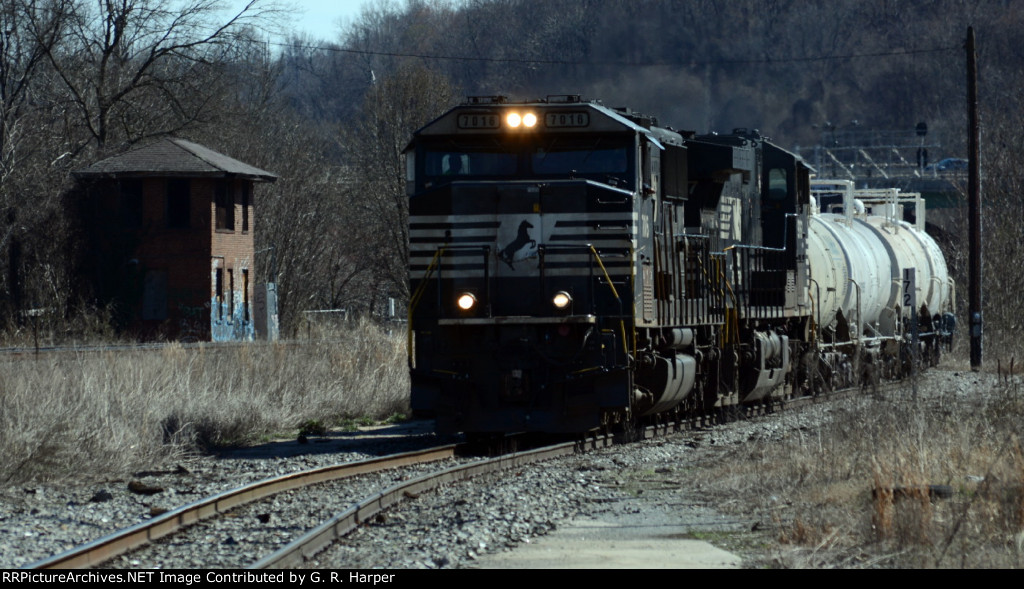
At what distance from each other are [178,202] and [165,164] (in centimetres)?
144

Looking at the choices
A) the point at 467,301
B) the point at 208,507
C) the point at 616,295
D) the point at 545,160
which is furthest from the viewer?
the point at 545,160

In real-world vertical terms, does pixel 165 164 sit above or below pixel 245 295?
above

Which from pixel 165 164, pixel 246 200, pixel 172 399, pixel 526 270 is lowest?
pixel 172 399

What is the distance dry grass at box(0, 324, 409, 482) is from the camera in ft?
39.7

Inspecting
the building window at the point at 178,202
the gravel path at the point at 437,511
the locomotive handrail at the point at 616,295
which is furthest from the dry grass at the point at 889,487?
the building window at the point at 178,202

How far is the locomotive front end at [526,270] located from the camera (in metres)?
13.1

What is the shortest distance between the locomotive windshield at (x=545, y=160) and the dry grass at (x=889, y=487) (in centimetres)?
325

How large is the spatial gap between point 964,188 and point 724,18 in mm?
12008

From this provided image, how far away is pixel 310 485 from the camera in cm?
1095

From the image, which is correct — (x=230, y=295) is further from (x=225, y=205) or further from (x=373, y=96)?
(x=373, y=96)

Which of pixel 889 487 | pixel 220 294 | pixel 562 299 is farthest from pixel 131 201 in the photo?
pixel 889 487

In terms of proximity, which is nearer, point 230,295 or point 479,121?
point 479,121

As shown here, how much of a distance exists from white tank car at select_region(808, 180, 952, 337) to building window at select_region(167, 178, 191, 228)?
2311 centimetres

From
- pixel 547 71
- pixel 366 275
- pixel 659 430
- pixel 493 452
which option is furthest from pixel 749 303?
pixel 366 275
